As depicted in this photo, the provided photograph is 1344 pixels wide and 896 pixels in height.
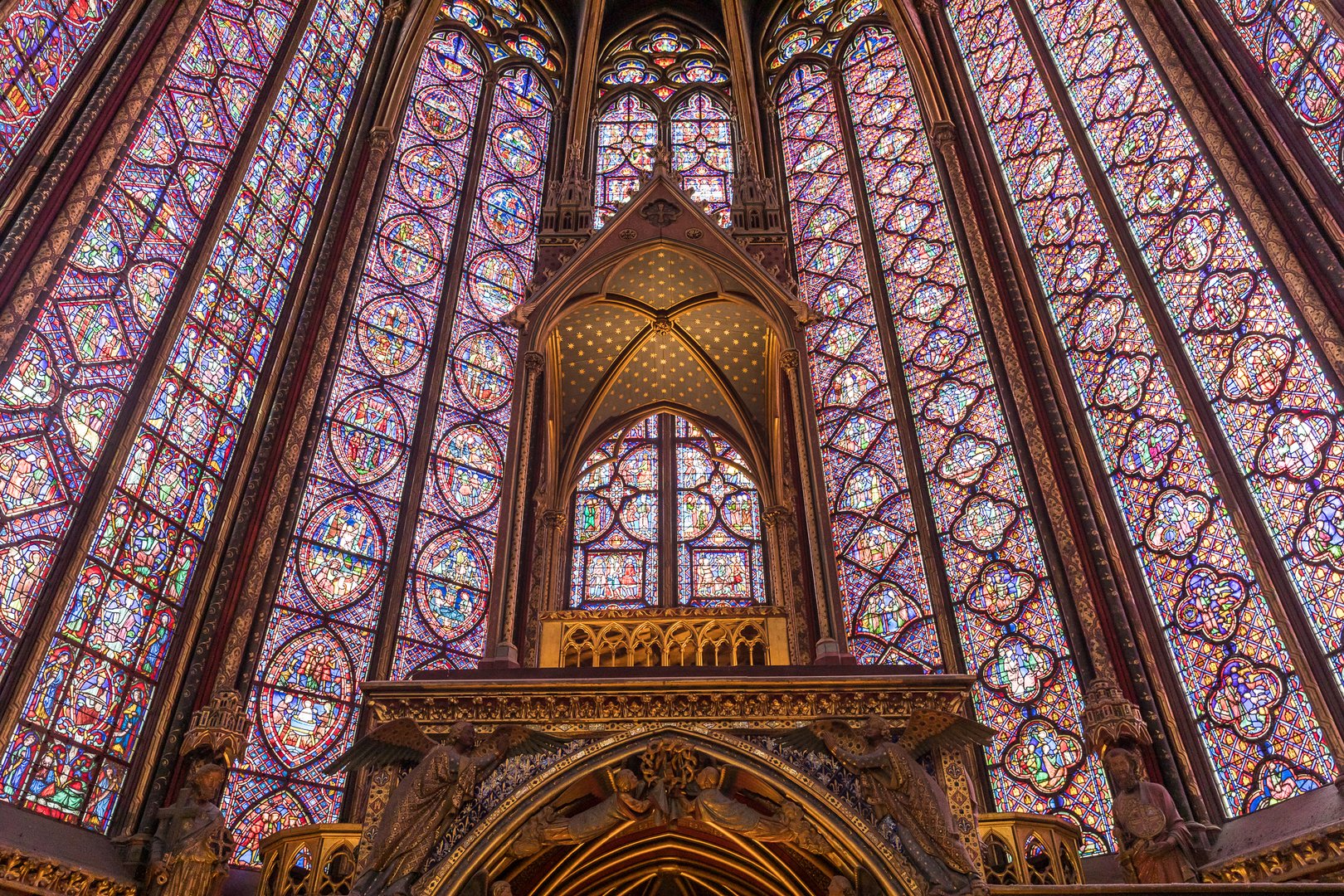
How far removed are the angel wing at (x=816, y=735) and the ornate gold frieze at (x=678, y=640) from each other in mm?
1276

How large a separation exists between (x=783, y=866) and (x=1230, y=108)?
7.20 metres

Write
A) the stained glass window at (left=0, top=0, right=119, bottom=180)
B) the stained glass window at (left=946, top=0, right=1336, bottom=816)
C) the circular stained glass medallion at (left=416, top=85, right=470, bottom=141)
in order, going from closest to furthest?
the stained glass window at (left=946, top=0, right=1336, bottom=816)
the stained glass window at (left=0, top=0, right=119, bottom=180)
the circular stained glass medallion at (left=416, top=85, right=470, bottom=141)

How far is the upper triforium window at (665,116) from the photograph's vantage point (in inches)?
592

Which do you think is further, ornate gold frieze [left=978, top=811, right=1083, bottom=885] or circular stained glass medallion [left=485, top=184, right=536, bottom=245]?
circular stained glass medallion [left=485, top=184, right=536, bottom=245]

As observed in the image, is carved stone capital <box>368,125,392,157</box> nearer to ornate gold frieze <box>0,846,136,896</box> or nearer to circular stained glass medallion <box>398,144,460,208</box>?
circular stained glass medallion <box>398,144,460,208</box>

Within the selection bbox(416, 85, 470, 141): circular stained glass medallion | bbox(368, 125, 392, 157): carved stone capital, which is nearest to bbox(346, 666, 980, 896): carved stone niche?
bbox(368, 125, 392, 157): carved stone capital

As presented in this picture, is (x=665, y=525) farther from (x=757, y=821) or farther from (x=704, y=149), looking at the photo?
(x=757, y=821)

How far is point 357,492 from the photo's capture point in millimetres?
10984

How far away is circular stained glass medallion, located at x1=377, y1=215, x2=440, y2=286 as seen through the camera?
504 inches

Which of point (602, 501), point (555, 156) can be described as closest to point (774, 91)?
point (555, 156)

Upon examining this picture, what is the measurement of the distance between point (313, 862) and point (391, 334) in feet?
24.0

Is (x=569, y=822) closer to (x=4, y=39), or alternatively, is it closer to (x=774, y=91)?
(x=4, y=39)

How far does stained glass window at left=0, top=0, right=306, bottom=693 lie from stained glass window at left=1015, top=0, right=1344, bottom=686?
871cm

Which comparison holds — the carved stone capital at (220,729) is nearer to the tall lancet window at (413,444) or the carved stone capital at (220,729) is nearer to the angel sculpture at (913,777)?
the tall lancet window at (413,444)
